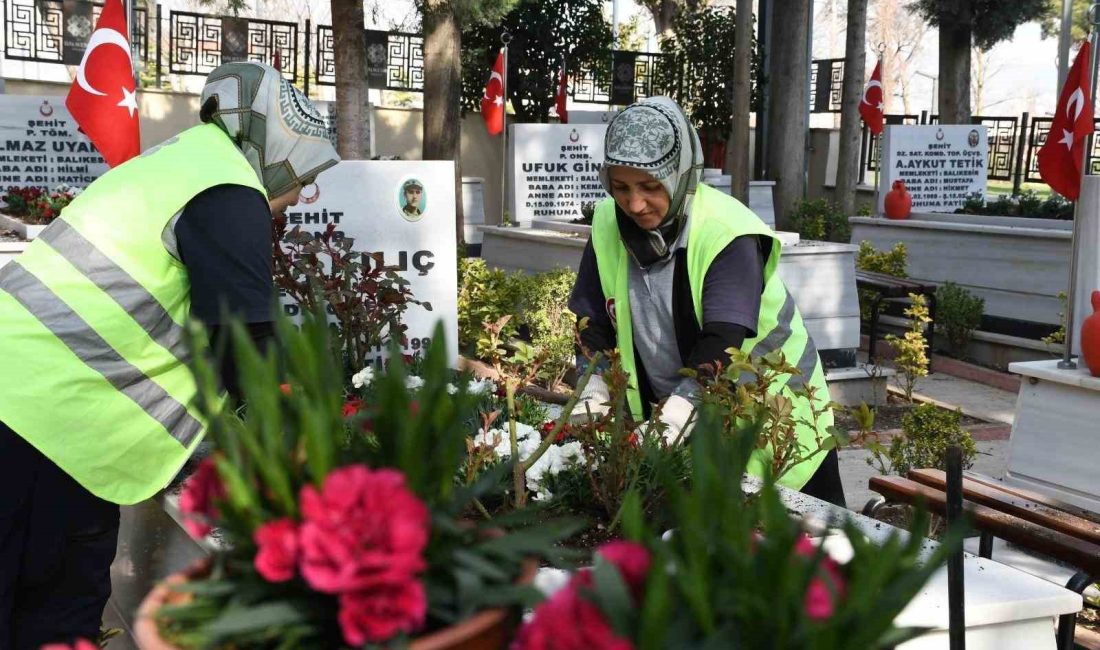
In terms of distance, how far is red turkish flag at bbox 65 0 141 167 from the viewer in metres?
7.24

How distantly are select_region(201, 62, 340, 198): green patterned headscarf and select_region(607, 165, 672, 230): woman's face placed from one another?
2.18 feet

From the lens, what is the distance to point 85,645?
0.97 metres

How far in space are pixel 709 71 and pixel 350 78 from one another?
1188 centimetres

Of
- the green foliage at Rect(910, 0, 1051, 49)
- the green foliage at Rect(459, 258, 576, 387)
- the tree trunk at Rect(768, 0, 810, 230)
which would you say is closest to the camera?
the green foliage at Rect(459, 258, 576, 387)

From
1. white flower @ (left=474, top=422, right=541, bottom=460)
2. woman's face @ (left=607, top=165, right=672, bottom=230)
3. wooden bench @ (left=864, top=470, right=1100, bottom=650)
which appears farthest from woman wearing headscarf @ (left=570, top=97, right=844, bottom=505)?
wooden bench @ (left=864, top=470, right=1100, bottom=650)

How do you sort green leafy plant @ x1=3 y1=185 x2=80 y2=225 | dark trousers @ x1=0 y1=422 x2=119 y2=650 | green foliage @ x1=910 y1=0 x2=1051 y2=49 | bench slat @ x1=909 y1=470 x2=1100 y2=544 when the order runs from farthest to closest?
green foliage @ x1=910 y1=0 x2=1051 y2=49, green leafy plant @ x1=3 y1=185 x2=80 y2=225, bench slat @ x1=909 y1=470 x2=1100 y2=544, dark trousers @ x1=0 y1=422 x2=119 y2=650

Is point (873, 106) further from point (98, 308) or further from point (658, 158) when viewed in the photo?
point (98, 308)

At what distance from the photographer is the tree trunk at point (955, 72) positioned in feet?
63.1

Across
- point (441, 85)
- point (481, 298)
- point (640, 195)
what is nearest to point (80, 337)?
point (640, 195)

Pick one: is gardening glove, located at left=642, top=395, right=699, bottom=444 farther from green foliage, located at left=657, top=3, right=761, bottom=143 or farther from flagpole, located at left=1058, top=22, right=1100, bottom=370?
green foliage, located at left=657, top=3, right=761, bottom=143

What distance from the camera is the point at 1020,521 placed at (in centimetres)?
353

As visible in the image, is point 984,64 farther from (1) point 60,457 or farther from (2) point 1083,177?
(1) point 60,457

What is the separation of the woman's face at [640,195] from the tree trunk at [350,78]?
6317 millimetres

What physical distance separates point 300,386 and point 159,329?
1621 millimetres
